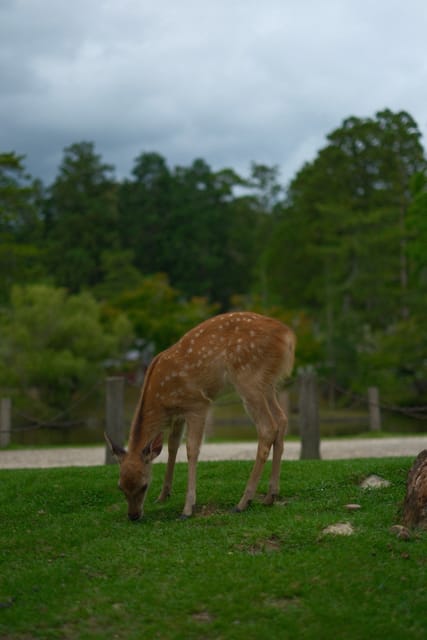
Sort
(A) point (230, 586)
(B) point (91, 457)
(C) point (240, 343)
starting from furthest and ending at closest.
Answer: (B) point (91, 457), (C) point (240, 343), (A) point (230, 586)

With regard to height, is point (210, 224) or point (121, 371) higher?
point (210, 224)

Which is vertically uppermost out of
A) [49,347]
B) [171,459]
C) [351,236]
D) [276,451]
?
[351,236]

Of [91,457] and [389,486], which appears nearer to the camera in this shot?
[389,486]

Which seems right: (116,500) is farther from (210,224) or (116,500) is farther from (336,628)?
(210,224)

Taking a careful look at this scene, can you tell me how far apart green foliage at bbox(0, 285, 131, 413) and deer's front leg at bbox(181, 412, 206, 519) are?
24.3 meters

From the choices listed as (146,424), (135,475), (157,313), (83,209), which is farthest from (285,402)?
(83,209)

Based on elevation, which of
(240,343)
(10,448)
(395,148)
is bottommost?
(10,448)

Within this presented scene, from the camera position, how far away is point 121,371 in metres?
37.9

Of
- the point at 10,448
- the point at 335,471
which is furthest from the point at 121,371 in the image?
the point at 335,471

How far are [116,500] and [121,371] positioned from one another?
30.4 m

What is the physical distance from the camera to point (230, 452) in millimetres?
14352

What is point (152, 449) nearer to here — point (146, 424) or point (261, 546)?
point (146, 424)

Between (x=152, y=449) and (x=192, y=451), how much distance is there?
13.8 inches

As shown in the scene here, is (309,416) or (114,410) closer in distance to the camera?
(114,410)
